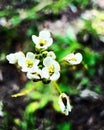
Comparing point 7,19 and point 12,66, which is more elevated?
point 7,19

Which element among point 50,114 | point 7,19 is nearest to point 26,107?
point 50,114

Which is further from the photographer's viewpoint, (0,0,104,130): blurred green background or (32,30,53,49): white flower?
(0,0,104,130): blurred green background

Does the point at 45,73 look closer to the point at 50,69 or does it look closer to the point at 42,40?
the point at 50,69

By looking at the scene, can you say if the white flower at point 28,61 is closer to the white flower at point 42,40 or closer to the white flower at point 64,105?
the white flower at point 42,40

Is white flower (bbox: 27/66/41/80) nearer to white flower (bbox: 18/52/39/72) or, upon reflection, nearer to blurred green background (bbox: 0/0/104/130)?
white flower (bbox: 18/52/39/72)

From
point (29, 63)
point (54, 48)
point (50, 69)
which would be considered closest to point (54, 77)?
point (50, 69)

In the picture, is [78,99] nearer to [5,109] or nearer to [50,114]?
[50,114]

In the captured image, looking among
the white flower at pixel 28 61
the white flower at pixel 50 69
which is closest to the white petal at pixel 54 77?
the white flower at pixel 50 69

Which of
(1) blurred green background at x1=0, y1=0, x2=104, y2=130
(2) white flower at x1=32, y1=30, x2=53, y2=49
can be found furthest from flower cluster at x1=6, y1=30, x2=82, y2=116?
(1) blurred green background at x1=0, y1=0, x2=104, y2=130
